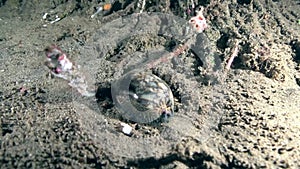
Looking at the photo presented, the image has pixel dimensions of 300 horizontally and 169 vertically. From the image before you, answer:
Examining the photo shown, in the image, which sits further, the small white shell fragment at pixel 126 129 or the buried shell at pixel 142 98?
the buried shell at pixel 142 98

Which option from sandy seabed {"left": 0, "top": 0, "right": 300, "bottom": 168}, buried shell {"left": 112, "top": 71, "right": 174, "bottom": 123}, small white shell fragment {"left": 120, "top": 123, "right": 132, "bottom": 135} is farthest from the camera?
buried shell {"left": 112, "top": 71, "right": 174, "bottom": 123}

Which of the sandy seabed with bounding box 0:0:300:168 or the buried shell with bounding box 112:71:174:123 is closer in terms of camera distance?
the sandy seabed with bounding box 0:0:300:168

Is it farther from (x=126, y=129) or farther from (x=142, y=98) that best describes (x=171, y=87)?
(x=126, y=129)

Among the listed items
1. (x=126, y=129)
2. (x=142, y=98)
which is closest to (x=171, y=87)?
(x=142, y=98)

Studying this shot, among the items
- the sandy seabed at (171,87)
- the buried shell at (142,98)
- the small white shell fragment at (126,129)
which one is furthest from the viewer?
the buried shell at (142,98)

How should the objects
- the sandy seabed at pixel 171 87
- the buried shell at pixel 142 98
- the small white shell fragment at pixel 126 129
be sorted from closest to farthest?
the sandy seabed at pixel 171 87 < the small white shell fragment at pixel 126 129 < the buried shell at pixel 142 98

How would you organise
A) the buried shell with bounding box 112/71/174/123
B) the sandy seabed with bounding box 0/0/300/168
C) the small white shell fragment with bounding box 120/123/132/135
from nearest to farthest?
the sandy seabed with bounding box 0/0/300/168, the small white shell fragment with bounding box 120/123/132/135, the buried shell with bounding box 112/71/174/123

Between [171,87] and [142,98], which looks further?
[171,87]

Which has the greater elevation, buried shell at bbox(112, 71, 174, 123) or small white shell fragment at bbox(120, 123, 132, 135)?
buried shell at bbox(112, 71, 174, 123)

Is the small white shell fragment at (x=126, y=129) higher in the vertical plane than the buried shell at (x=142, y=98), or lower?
lower
